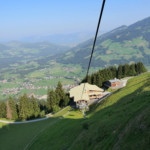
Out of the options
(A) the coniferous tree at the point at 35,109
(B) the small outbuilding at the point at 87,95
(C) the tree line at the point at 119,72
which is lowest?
(A) the coniferous tree at the point at 35,109

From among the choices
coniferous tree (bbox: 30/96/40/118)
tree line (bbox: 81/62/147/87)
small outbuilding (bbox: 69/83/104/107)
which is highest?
tree line (bbox: 81/62/147/87)

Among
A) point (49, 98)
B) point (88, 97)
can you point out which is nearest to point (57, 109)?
point (49, 98)

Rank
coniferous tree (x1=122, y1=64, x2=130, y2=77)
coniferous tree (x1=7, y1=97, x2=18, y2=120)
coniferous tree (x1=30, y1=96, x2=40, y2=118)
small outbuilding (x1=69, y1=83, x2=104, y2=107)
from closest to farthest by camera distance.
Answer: small outbuilding (x1=69, y1=83, x2=104, y2=107), coniferous tree (x1=30, y1=96, x2=40, y2=118), coniferous tree (x1=7, y1=97, x2=18, y2=120), coniferous tree (x1=122, y1=64, x2=130, y2=77)

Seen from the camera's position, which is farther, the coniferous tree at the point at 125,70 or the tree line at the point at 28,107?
the coniferous tree at the point at 125,70

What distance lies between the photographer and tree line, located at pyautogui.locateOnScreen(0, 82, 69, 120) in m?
A: 69.6

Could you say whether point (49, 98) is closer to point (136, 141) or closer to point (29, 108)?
point (29, 108)

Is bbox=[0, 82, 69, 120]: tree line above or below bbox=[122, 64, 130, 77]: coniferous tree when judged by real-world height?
below

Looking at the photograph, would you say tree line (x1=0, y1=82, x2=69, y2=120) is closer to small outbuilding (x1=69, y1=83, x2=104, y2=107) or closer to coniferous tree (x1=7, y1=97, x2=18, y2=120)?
coniferous tree (x1=7, y1=97, x2=18, y2=120)

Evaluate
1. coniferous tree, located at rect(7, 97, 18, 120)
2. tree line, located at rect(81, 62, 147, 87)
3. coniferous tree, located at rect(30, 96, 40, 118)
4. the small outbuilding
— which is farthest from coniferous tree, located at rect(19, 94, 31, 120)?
tree line, located at rect(81, 62, 147, 87)

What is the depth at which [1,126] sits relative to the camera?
61.3 metres

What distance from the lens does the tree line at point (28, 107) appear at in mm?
69619

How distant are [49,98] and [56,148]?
52573mm

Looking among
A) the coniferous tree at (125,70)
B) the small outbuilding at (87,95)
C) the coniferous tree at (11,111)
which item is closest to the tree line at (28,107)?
the coniferous tree at (11,111)

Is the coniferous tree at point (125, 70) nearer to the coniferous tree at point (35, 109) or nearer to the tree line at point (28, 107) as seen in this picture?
the tree line at point (28, 107)
